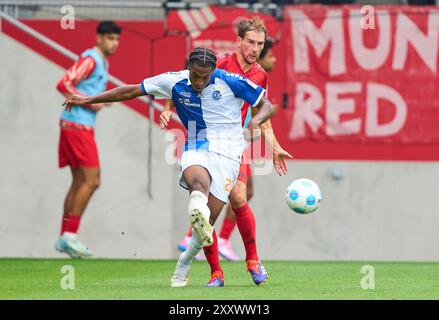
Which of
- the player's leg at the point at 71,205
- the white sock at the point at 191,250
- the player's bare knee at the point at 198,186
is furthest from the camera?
the player's leg at the point at 71,205

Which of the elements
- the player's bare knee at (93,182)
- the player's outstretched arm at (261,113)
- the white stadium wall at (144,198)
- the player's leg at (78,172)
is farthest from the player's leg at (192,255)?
the white stadium wall at (144,198)

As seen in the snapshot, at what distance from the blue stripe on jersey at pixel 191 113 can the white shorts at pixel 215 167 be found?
0.31 ft

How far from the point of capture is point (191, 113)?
31.9 ft

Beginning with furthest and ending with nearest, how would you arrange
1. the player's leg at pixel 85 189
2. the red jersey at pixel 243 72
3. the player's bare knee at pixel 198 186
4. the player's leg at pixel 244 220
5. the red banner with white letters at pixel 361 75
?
the red banner with white letters at pixel 361 75, the player's leg at pixel 85 189, the red jersey at pixel 243 72, the player's leg at pixel 244 220, the player's bare knee at pixel 198 186

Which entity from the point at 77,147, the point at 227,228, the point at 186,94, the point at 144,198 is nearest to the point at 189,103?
the point at 186,94

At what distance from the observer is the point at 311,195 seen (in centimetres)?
1008

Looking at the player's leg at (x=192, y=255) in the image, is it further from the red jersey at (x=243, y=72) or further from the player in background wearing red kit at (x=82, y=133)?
the player in background wearing red kit at (x=82, y=133)

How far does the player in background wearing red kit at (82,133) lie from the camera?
14141mm

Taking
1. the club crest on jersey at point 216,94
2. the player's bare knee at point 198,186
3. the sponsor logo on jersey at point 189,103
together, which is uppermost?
the club crest on jersey at point 216,94

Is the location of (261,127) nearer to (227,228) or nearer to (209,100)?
(209,100)

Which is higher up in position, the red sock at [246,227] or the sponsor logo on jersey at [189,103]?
the sponsor logo on jersey at [189,103]

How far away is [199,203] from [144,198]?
6.75 meters

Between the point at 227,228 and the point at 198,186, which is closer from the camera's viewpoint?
the point at 198,186

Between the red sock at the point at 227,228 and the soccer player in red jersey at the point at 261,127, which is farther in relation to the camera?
the red sock at the point at 227,228
